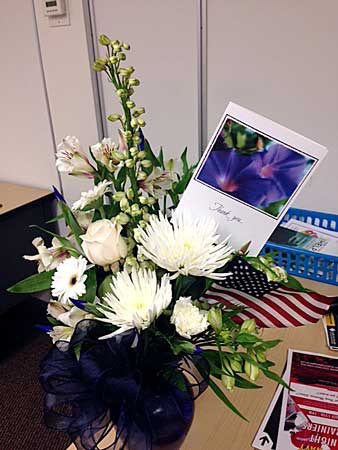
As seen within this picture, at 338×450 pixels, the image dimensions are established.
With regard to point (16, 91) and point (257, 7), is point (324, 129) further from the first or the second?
point (16, 91)

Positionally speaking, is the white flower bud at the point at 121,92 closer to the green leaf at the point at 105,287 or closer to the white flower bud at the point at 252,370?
the green leaf at the point at 105,287

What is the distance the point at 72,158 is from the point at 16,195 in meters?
1.67

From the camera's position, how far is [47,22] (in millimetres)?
1791

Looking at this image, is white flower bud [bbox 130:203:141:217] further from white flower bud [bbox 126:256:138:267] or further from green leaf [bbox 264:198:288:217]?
green leaf [bbox 264:198:288:217]

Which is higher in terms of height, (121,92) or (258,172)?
(121,92)

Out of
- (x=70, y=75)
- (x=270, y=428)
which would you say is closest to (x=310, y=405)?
(x=270, y=428)

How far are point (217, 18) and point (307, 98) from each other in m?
0.42

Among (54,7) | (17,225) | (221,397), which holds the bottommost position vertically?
(17,225)

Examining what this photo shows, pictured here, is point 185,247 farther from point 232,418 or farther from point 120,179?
point 232,418

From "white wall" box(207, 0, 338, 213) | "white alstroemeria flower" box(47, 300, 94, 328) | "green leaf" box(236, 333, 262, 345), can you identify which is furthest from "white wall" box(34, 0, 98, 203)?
"green leaf" box(236, 333, 262, 345)

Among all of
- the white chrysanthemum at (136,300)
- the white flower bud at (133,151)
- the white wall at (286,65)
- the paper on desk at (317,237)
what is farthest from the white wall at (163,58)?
the white chrysanthemum at (136,300)

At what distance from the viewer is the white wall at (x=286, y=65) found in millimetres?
1324

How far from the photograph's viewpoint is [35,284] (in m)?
0.63

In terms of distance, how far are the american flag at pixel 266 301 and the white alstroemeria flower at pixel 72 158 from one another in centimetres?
27
